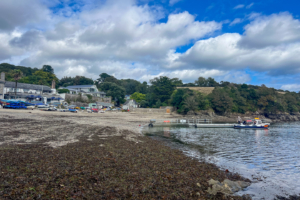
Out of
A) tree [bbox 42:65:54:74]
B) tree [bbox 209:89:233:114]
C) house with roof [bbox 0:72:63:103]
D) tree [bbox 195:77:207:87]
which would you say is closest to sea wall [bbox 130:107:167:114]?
tree [bbox 209:89:233:114]

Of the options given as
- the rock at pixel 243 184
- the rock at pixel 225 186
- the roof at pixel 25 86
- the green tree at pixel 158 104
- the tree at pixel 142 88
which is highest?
the tree at pixel 142 88

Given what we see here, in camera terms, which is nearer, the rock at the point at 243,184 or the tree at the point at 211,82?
the rock at the point at 243,184

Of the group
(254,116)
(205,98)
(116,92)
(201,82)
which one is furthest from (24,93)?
(201,82)

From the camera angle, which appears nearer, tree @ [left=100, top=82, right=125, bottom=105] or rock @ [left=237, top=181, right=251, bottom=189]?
rock @ [left=237, top=181, right=251, bottom=189]

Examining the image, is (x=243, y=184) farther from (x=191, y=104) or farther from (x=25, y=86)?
(x=25, y=86)

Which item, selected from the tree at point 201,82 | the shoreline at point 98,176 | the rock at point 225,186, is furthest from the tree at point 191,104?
the rock at point 225,186

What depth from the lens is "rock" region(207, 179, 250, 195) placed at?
8.35 meters

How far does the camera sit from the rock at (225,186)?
8.35 meters

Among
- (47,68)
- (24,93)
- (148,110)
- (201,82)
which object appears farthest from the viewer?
(201,82)

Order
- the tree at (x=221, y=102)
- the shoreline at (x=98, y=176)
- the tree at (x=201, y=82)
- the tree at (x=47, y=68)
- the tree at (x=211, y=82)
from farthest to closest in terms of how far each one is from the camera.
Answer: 1. the tree at (x=201, y=82)
2. the tree at (x=211, y=82)
3. the tree at (x=47, y=68)
4. the tree at (x=221, y=102)
5. the shoreline at (x=98, y=176)

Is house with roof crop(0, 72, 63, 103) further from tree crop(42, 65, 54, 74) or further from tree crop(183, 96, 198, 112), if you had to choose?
tree crop(183, 96, 198, 112)

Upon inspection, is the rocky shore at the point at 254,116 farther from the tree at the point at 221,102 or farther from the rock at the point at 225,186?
the rock at the point at 225,186

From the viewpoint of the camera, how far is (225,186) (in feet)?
28.6

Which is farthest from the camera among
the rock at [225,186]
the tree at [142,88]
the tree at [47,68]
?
the tree at [142,88]
